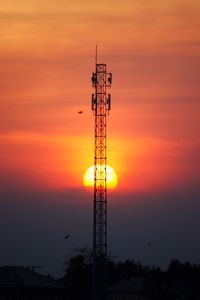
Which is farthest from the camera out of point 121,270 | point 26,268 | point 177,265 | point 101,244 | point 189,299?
point 121,270

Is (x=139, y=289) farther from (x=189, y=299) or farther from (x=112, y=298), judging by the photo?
(x=189, y=299)

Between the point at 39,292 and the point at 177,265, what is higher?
the point at 177,265

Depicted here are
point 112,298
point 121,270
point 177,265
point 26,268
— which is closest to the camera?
point 26,268

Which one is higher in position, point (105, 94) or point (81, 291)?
point (105, 94)

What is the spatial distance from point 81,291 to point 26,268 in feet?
25.5

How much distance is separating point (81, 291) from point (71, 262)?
9.21 meters

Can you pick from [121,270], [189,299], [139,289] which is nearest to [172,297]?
[189,299]

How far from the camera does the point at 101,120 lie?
244 feet

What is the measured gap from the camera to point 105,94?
74.1 metres

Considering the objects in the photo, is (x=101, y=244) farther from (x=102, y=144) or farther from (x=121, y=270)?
(x=121, y=270)

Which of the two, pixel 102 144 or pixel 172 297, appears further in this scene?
pixel 172 297

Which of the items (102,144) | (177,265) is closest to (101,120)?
(102,144)

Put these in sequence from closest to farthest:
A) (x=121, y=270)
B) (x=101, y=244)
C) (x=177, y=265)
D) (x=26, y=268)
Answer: (x=101, y=244) < (x=26, y=268) < (x=177, y=265) < (x=121, y=270)

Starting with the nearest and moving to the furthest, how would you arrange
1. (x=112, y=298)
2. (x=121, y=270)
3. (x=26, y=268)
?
(x=26, y=268) → (x=112, y=298) → (x=121, y=270)
